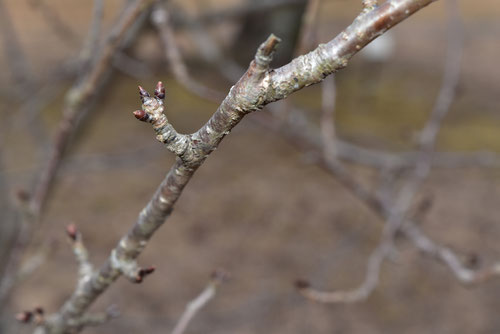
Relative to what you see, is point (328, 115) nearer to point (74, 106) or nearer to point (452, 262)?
point (452, 262)

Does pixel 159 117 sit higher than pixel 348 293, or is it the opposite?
pixel 348 293

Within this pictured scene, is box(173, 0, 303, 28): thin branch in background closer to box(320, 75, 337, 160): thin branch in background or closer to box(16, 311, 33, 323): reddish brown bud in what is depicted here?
box(320, 75, 337, 160): thin branch in background

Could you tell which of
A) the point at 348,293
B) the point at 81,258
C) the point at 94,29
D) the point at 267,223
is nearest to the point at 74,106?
the point at 94,29

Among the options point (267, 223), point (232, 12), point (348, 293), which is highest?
point (232, 12)

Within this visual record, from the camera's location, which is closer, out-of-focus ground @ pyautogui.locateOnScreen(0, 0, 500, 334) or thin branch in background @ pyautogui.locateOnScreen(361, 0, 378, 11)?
thin branch in background @ pyautogui.locateOnScreen(361, 0, 378, 11)

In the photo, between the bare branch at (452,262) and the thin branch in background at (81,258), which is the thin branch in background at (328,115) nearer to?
the bare branch at (452,262)

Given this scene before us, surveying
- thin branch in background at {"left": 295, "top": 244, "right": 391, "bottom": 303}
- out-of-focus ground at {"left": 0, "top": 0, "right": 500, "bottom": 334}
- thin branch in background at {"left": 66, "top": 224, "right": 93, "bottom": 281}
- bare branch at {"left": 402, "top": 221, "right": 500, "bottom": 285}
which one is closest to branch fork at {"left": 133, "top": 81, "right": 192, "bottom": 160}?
thin branch in background at {"left": 66, "top": 224, "right": 93, "bottom": 281}

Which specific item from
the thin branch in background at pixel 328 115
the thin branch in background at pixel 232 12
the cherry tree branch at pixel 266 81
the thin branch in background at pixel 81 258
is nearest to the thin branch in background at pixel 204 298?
the thin branch in background at pixel 81 258

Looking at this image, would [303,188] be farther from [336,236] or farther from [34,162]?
[34,162]
